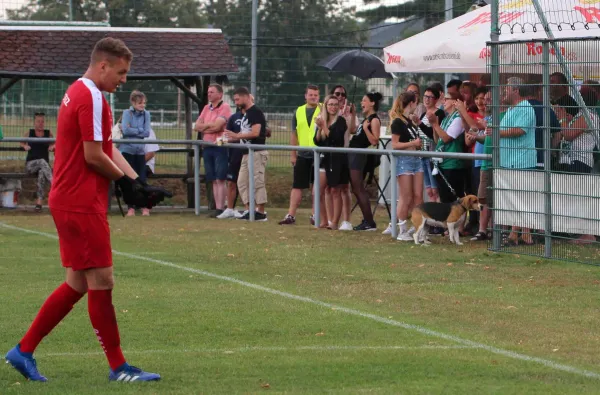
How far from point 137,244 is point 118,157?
794 cm

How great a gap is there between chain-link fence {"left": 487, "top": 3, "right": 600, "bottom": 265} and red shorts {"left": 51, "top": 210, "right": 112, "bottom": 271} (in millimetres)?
7035

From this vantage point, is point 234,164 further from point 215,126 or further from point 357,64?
point 357,64

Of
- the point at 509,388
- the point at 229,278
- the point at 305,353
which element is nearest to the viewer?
the point at 509,388

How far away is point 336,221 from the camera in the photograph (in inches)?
674

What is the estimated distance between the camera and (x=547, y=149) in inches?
516

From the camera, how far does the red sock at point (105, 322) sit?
6.87m

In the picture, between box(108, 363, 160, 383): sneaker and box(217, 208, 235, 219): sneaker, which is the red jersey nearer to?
box(108, 363, 160, 383): sneaker

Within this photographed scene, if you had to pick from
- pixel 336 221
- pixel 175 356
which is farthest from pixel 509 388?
pixel 336 221

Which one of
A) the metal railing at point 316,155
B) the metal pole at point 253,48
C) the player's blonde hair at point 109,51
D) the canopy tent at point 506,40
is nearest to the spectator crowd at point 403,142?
the metal railing at point 316,155

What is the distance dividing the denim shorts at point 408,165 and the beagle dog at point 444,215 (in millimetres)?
832

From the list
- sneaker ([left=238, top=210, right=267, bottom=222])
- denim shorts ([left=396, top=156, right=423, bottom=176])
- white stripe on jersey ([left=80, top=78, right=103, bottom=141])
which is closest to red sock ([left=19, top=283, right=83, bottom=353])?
white stripe on jersey ([left=80, top=78, right=103, bottom=141])

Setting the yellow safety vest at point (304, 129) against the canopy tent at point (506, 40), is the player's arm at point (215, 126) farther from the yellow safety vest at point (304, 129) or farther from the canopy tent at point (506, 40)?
the canopy tent at point (506, 40)

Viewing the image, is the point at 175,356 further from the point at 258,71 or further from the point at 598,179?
the point at 258,71

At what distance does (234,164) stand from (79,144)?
12855mm
